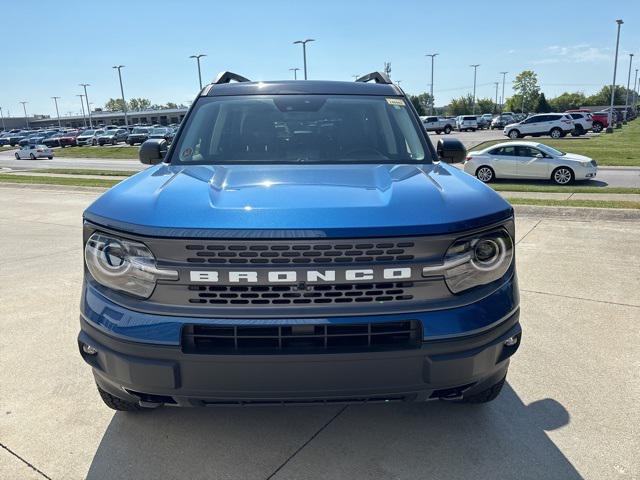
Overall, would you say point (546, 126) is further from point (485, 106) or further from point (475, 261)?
point (485, 106)

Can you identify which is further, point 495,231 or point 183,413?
point 183,413

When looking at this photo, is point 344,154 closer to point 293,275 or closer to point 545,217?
point 293,275

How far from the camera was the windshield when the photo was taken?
3387mm

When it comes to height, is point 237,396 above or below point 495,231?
below

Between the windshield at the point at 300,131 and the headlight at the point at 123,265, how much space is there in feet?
3.65

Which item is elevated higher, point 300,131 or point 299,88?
point 299,88

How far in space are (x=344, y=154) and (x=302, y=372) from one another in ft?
5.66

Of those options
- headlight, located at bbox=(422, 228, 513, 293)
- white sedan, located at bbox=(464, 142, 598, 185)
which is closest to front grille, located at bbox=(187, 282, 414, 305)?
headlight, located at bbox=(422, 228, 513, 293)

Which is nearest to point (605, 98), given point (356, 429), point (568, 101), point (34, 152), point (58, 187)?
point (568, 101)

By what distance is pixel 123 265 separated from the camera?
2227 mm

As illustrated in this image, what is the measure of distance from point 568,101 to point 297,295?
157980mm

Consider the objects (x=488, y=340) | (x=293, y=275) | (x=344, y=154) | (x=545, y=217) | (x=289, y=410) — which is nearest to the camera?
→ (x=293, y=275)

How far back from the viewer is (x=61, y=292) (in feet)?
17.8

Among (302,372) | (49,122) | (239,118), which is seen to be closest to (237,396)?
(302,372)
